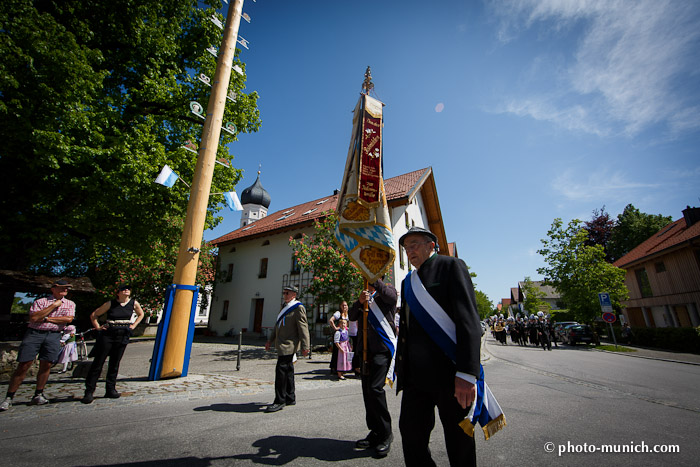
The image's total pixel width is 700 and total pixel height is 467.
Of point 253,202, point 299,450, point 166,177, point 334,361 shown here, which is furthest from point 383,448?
point 253,202

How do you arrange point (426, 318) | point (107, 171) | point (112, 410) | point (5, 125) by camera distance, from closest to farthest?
1. point (426, 318)
2. point (112, 410)
3. point (5, 125)
4. point (107, 171)

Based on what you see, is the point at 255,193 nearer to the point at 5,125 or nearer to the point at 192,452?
the point at 5,125

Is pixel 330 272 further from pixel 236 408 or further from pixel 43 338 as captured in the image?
pixel 43 338

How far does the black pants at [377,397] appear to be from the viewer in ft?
9.92

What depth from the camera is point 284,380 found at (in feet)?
15.0

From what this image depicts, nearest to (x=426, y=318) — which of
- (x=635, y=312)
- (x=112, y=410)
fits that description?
(x=112, y=410)

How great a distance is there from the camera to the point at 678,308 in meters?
21.3

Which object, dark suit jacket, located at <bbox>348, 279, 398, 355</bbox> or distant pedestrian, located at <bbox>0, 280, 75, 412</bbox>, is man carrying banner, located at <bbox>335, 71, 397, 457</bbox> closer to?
dark suit jacket, located at <bbox>348, 279, 398, 355</bbox>

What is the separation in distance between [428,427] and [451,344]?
591 millimetres

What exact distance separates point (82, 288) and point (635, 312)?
3855cm

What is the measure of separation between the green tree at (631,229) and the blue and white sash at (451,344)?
4684 cm

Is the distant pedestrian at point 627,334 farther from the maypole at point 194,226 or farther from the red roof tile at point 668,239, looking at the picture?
the maypole at point 194,226

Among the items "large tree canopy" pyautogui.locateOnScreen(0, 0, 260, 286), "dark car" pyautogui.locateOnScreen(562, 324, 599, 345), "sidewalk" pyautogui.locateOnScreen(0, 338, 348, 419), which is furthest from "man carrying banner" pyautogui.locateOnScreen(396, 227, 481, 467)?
"dark car" pyautogui.locateOnScreen(562, 324, 599, 345)

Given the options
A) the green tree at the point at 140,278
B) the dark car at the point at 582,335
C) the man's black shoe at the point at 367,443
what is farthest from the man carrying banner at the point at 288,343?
the dark car at the point at 582,335
